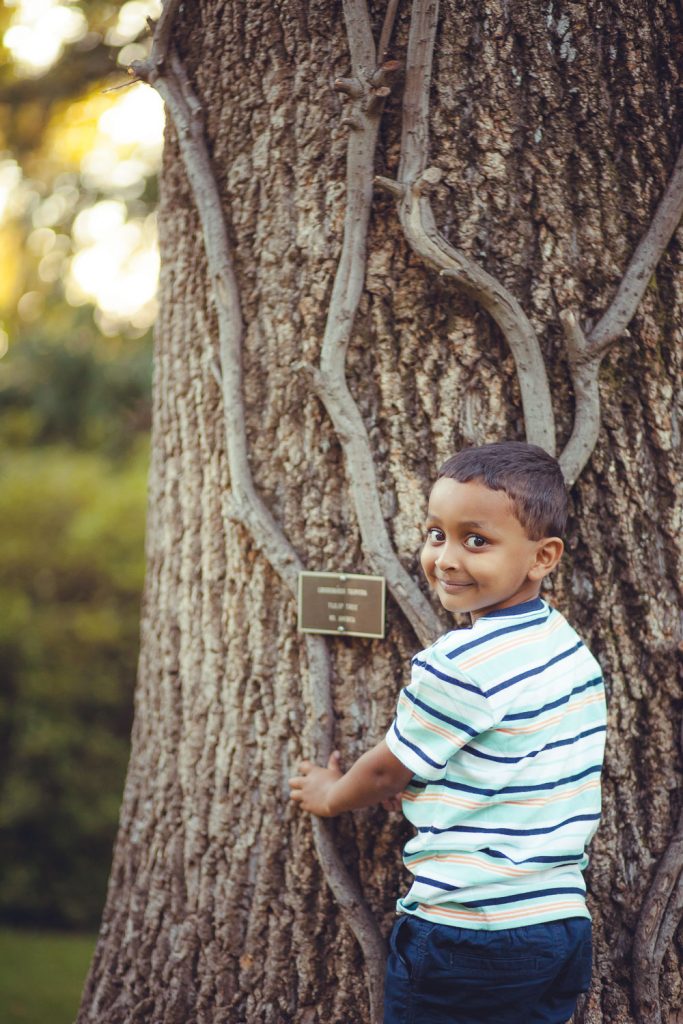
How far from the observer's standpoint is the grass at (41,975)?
3.36 metres

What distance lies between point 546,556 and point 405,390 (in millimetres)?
552

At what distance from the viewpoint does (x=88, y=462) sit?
20.0ft

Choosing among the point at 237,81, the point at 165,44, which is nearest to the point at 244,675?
the point at 237,81

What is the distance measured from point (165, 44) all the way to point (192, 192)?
376 millimetres

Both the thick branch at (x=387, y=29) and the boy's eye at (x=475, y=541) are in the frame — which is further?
the thick branch at (x=387, y=29)

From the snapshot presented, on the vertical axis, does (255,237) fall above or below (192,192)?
below

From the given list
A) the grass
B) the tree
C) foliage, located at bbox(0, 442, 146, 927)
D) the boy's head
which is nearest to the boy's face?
the boy's head

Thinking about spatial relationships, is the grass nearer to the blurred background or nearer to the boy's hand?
the blurred background

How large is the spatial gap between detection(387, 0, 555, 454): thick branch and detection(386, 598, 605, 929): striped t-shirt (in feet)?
1.75

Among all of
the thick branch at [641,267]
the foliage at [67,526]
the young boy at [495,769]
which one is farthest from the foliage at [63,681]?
the thick branch at [641,267]

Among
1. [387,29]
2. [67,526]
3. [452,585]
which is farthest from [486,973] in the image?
[67,526]

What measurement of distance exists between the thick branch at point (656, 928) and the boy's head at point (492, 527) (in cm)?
76

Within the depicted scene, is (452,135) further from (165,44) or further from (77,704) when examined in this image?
(77,704)

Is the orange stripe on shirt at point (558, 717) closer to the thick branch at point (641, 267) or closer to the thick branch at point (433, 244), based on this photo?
the thick branch at point (433, 244)
